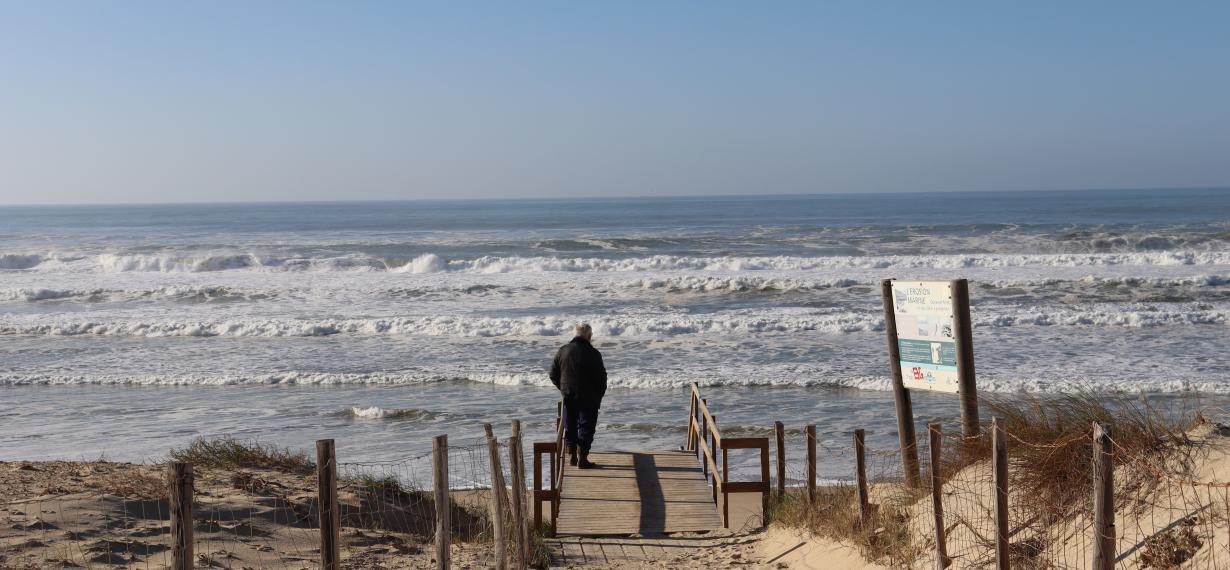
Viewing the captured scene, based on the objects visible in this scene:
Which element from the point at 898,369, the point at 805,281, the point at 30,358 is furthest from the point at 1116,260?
the point at 30,358

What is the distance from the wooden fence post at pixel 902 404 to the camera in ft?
24.6

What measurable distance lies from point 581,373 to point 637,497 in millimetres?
1414

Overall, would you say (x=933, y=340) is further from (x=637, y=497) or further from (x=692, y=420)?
(x=692, y=420)

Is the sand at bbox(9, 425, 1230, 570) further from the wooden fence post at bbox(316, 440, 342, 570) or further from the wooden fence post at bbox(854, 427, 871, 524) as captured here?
the wooden fence post at bbox(316, 440, 342, 570)

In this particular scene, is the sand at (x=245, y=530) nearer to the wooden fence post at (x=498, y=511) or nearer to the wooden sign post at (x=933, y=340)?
the wooden fence post at (x=498, y=511)

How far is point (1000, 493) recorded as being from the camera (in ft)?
17.0

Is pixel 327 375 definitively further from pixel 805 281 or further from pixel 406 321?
pixel 805 281

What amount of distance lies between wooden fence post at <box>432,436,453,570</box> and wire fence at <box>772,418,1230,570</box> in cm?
307

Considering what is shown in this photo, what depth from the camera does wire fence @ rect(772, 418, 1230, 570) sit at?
4941 mm

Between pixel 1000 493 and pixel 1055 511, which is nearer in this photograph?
pixel 1000 493

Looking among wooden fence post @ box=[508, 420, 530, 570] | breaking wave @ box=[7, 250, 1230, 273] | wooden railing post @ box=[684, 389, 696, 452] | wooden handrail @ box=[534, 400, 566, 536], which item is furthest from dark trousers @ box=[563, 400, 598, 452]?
breaking wave @ box=[7, 250, 1230, 273]

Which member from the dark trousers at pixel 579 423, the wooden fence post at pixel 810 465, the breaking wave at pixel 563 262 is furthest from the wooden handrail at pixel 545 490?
the breaking wave at pixel 563 262

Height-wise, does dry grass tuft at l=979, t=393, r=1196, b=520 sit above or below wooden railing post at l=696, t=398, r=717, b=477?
above

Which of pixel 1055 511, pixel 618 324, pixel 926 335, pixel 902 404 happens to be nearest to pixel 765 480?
pixel 902 404
